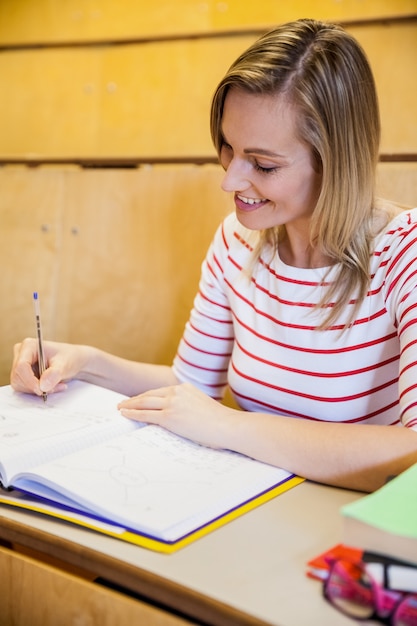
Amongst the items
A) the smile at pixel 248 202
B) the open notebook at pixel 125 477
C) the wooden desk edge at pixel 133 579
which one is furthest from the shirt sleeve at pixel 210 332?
the wooden desk edge at pixel 133 579

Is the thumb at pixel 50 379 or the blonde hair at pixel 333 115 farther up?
the blonde hair at pixel 333 115

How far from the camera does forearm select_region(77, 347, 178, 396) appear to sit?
4.02 ft

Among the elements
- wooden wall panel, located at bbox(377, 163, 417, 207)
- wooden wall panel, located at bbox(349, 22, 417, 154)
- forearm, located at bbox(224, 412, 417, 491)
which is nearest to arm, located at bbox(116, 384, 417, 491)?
forearm, located at bbox(224, 412, 417, 491)

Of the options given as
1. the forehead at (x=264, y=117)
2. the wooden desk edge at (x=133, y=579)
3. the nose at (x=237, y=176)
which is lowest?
the wooden desk edge at (x=133, y=579)

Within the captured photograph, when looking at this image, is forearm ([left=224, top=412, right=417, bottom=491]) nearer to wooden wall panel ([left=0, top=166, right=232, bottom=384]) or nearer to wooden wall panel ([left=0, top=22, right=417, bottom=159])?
wooden wall panel ([left=0, top=166, right=232, bottom=384])

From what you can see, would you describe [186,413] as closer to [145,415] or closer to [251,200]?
[145,415]

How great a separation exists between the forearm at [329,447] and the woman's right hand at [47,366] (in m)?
0.33

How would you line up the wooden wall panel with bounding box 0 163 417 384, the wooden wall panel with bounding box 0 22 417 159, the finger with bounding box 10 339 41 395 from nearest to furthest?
the finger with bounding box 10 339 41 395 → the wooden wall panel with bounding box 0 163 417 384 → the wooden wall panel with bounding box 0 22 417 159

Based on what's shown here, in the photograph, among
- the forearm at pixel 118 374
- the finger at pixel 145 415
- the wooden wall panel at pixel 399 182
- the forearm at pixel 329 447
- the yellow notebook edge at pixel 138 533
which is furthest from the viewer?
the wooden wall panel at pixel 399 182

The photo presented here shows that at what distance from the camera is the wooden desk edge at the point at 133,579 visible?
60 centimetres

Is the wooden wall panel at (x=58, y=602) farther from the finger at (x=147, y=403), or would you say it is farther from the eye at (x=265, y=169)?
the eye at (x=265, y=169)

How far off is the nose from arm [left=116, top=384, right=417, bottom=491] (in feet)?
1.03

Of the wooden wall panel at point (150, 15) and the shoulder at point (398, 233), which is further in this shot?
the wooden wall panel at point (150, 15)

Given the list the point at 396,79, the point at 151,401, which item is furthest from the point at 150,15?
the point at 151,401
